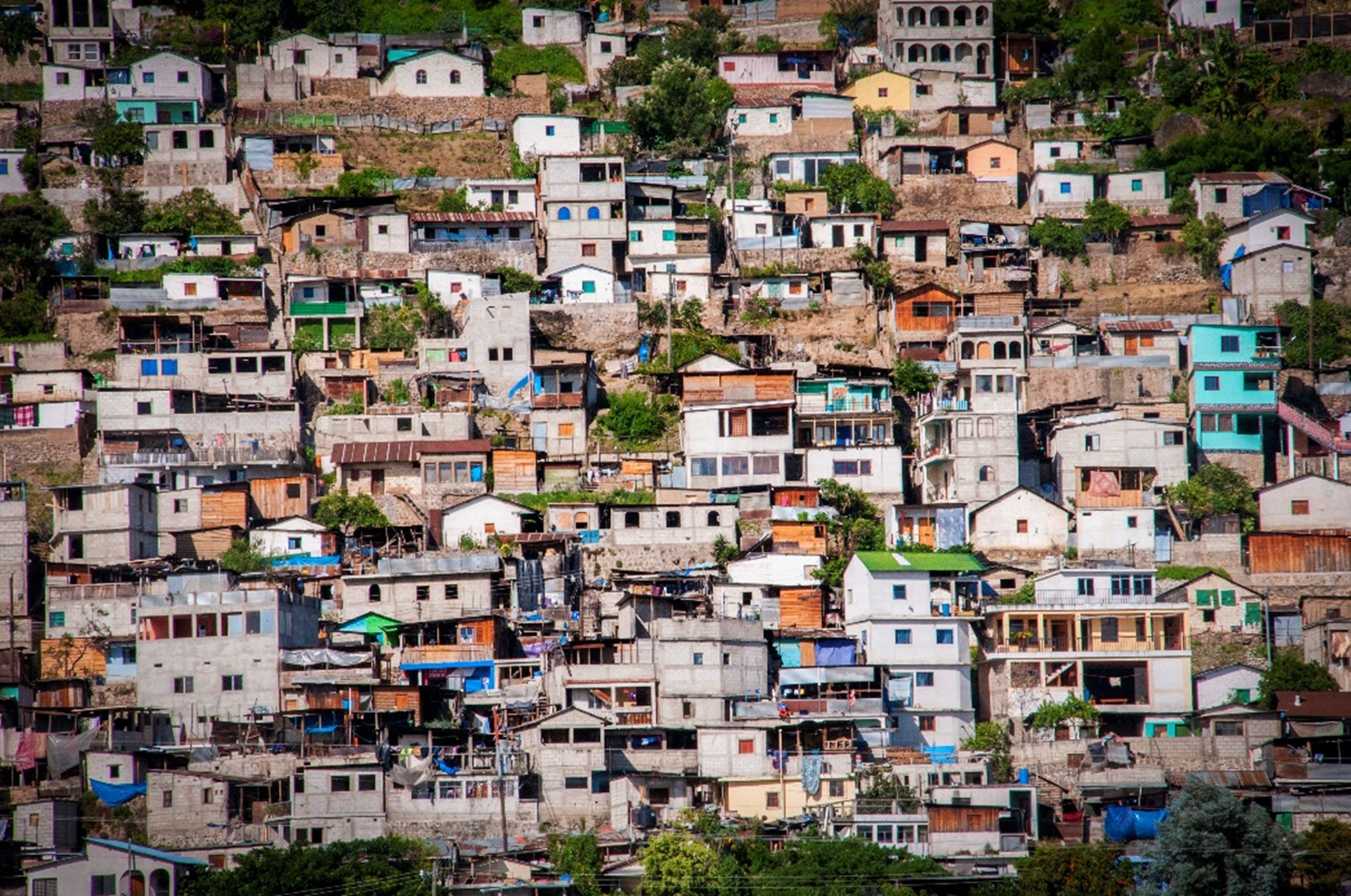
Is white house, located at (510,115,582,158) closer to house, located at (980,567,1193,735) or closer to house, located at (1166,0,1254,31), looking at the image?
house, located at (1166,0,1254,31)

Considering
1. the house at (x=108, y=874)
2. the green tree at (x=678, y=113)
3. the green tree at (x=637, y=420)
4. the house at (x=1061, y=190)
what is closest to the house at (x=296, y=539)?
the green tree at (x=637, y=420)

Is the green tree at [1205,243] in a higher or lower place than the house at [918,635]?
higher

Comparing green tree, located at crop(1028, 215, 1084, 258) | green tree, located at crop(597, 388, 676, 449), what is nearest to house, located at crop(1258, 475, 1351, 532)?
green tree, located at crop(1028, 215, 1084, 258)

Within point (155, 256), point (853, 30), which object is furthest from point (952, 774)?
point (853, 30)

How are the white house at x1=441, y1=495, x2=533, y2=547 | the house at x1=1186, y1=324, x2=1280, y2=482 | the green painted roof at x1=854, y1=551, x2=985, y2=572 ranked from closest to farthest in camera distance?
the green painted roof at x1=854, y1=551, x2=985, y2=572 → the white house at x1=441, y1=495, x2=533, y2=547 → the house at x1=1186, y1=324, x2=1280, y2=482

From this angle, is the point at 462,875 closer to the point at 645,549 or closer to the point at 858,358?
the point at 645,549

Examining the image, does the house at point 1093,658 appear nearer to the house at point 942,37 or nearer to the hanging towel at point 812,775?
the hanging towel at point 812,775

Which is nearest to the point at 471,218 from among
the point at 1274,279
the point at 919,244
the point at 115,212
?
the point at 115,212
